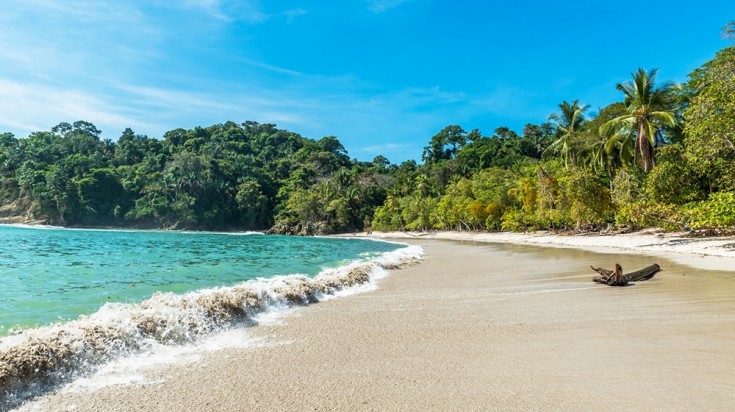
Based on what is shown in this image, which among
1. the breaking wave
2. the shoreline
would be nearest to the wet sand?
the breaking wave

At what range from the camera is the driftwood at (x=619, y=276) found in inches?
405

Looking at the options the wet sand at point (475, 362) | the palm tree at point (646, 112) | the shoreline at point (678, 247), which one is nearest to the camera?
the wet sand at point (475, 362)

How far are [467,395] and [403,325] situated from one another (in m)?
3.18

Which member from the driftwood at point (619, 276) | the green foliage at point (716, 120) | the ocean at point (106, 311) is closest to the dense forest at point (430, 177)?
the green foliage at point (716, 120)

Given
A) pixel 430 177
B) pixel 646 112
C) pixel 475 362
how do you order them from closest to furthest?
1. pixel 475 362
2. pixel 646 112
3. pixel 430 177

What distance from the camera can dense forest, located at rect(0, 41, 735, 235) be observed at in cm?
2286

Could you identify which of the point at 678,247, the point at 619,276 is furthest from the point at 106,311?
the point at 678,247

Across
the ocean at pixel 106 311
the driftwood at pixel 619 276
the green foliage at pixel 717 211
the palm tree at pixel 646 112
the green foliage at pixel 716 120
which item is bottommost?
the ocean at pixel 106 311

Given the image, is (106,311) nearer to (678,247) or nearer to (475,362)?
(475,362)

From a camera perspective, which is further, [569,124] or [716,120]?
[569,124]

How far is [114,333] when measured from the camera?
552 cm

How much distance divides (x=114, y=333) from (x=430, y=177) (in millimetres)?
86263

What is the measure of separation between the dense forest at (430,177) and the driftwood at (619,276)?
9139mm

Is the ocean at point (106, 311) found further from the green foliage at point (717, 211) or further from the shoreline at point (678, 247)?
the green foliage at point (717, 211)
